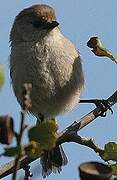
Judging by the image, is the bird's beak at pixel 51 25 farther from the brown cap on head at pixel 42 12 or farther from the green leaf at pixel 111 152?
the green leaf at pixel 111 152

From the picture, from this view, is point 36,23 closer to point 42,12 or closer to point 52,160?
point 42,12

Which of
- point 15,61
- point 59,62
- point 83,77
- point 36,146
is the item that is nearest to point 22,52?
point 15,61

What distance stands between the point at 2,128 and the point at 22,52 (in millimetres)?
4069

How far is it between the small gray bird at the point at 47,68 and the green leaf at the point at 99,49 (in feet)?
7.10

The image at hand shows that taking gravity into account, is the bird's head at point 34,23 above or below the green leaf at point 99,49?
above

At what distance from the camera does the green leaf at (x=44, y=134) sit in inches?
33.4

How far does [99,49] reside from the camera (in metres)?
2.40

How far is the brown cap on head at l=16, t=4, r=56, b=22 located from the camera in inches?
193

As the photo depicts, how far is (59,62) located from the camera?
473 centimetres

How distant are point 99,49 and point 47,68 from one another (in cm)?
228

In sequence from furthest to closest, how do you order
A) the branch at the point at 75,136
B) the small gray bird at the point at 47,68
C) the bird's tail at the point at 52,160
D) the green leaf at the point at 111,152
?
1. the small gray bird at the point at 47,68
2. the bird's tail at the point at 52,160
3. the branch at the point at 75,136
4. the green leaf at the point at 111,152

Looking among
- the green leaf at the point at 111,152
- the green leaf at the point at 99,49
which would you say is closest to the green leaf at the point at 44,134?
the green leaf at the point at 111,152

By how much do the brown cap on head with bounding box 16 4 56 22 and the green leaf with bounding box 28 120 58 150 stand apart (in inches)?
159

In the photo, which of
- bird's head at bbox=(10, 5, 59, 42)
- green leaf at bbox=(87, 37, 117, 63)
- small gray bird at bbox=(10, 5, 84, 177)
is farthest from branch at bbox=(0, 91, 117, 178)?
bird's head at bbox=(10, 5, 59, 42)
